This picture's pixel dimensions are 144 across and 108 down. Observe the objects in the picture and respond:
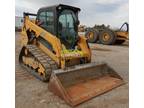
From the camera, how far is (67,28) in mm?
3031

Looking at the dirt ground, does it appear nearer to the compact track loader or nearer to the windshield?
the compact track loader

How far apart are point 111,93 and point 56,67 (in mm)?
734

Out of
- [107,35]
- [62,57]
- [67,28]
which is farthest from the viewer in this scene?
[107,35]

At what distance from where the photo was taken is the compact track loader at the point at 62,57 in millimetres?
2360

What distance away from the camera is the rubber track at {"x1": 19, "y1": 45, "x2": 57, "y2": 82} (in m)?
2.67

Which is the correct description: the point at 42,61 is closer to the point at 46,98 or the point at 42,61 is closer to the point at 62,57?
the point at 62,57

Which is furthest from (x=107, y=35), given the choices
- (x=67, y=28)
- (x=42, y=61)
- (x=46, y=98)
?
(x=46, y=98)

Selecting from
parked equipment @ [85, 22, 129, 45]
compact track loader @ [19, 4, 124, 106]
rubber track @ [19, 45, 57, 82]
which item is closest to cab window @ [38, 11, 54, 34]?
compact track loader @ [19, 4, 124, 106]

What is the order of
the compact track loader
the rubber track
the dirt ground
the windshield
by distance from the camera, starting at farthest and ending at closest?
the windshield
the rubber track
the compact track loader
the dirt ground

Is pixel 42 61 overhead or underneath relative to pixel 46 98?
overhead

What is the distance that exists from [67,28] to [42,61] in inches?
24.3

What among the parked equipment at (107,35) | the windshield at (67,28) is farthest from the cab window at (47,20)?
the parked equipment at (107,35)
